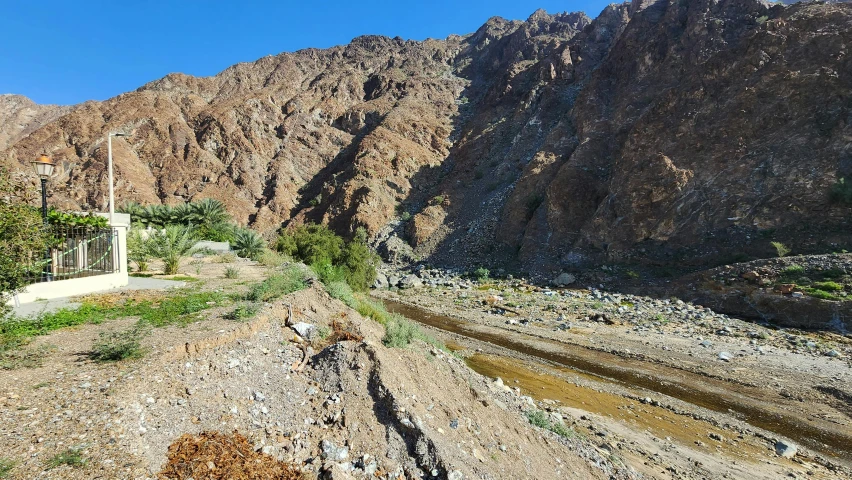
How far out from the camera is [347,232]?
33562 millimetres

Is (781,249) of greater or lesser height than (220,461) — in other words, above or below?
above

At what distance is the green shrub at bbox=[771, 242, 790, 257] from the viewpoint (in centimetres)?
1573

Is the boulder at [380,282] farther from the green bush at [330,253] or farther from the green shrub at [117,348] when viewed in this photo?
the green shrub at [117,348]

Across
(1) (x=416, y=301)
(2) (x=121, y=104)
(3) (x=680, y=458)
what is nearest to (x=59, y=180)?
(2) (x=121, y=104)

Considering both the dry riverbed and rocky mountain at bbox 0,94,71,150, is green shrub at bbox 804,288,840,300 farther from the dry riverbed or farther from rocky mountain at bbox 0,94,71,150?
rocky mountain at bbox 0,94,71,150

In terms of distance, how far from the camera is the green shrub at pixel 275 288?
7169mm

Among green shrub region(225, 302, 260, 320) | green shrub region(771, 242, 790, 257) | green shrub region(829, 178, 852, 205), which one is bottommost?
green shrub region(225, 302, 260, 320)

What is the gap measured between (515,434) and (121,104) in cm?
5494

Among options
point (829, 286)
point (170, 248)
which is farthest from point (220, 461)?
point (829, 286)

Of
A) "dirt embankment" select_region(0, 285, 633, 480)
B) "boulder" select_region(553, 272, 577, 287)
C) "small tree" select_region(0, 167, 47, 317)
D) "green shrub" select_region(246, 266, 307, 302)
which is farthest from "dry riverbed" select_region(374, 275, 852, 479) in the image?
"small tree" select_region(0, 167, 47, 317)

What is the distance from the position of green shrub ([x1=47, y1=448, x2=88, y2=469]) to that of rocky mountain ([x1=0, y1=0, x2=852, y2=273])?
2196 cm

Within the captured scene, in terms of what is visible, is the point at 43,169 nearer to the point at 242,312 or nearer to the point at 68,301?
the point at 68,301

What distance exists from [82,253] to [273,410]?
7165 mm

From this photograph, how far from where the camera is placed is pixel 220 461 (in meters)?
3.36
